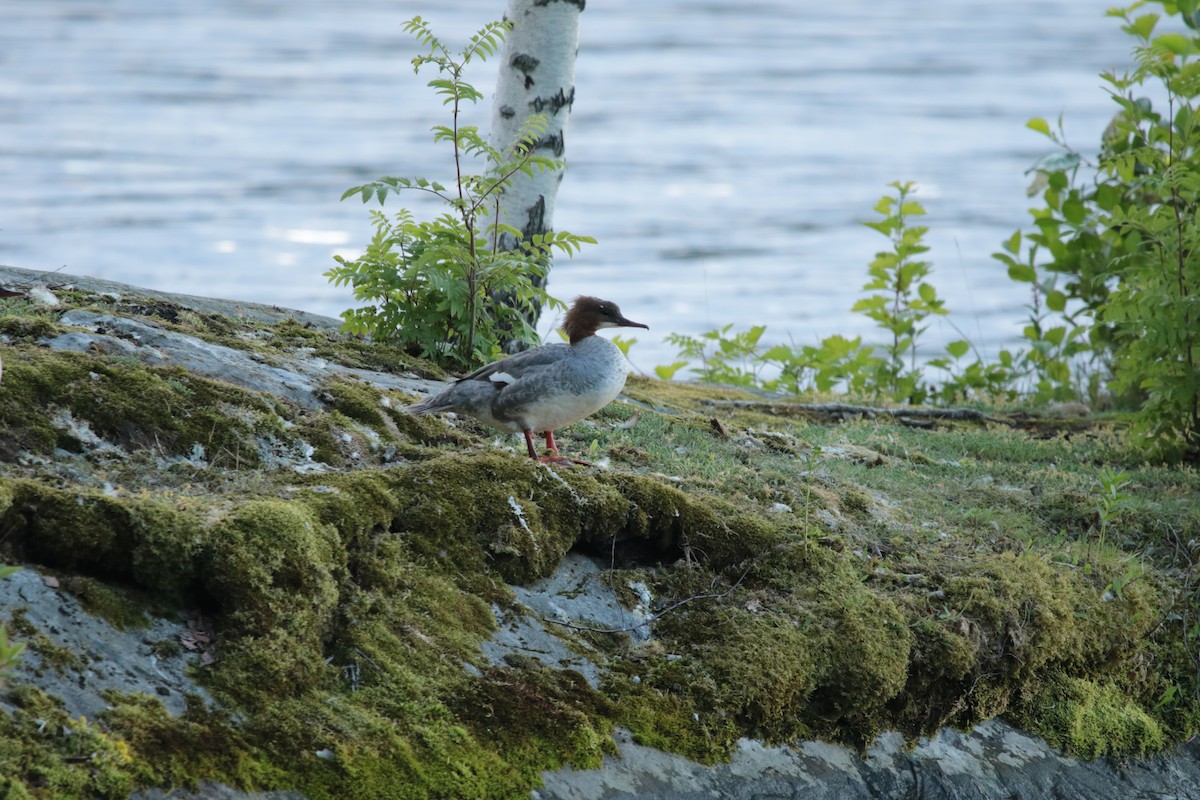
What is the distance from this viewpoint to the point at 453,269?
6.66 metres

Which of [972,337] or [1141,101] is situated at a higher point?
[1141,101]

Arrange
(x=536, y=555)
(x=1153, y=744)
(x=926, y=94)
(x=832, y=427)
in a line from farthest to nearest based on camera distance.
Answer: (x=926, y=94) → (x=832, y=427) → (x=1153, y=744) → (x=536, y=555)

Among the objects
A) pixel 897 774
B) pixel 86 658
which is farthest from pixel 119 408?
pixel 897 774

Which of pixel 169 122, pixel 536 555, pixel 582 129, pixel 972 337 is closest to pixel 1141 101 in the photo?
pixel 972 337

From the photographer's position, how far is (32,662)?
335cm

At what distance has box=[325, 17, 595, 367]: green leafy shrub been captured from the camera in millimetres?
6504

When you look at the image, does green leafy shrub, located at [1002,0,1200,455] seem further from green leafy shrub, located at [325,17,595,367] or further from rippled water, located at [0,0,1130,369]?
rippled water, located at [0,0,1130,369]

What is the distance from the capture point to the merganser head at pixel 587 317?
20.0 feet

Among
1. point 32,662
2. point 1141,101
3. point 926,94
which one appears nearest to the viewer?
point 32,662

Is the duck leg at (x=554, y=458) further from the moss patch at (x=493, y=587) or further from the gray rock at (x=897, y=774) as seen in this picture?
the gray rock at (x=897, y=774)

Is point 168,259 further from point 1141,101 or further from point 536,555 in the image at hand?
point 536,555

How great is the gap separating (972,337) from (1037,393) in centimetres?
401

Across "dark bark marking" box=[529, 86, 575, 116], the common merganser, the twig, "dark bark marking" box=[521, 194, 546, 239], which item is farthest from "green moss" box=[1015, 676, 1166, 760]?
"dark bark marking" box=[529, 86, 575, 116]

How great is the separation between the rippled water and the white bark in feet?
18.2
